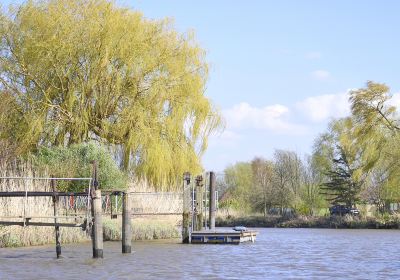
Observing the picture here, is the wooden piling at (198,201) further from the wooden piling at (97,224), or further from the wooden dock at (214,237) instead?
the wooden piling at (97,224)

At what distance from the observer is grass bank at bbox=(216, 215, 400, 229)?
160ft

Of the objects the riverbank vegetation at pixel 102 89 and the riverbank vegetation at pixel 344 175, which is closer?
the riverbank vegetation at pixel 102 89

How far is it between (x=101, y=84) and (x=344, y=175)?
92.4 feet

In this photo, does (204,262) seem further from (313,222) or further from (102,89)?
(313,222)

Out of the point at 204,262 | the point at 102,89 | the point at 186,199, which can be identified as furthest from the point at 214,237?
the point at 102,89

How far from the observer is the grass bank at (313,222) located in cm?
4888

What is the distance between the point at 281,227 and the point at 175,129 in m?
19.6

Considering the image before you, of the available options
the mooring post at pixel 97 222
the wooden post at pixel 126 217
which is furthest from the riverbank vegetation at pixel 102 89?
the mooring post at pixel 97 222

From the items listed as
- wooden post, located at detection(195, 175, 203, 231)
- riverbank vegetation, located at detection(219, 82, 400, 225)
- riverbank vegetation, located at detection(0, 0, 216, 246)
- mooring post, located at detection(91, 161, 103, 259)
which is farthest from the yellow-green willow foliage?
riverbank vegetation, located at detection(219, 82, 400, 225)

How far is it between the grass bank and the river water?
66.6 feet

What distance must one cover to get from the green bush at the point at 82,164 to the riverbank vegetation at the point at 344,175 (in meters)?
21.2

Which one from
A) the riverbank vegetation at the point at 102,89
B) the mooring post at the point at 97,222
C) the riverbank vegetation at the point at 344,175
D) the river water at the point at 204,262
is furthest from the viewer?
the riverbank vegetation at the point at 344,175

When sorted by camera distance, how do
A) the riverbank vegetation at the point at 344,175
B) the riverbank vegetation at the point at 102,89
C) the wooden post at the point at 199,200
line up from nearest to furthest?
the wooden post at the point at 199,200 < the riverbank vegetation at the point at 102,89 < the riverbank vegetation at the point at 344,175

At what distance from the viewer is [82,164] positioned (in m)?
34.5
